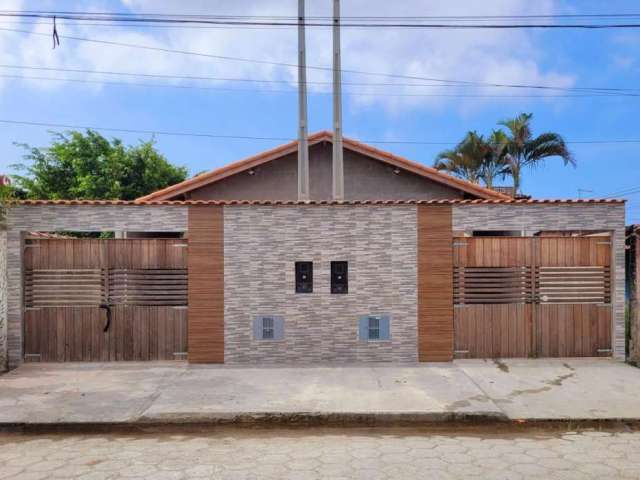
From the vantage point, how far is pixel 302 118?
1308 cm

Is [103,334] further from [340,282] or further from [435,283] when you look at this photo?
[435,283]

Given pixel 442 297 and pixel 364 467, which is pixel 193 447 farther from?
pixel 442 297

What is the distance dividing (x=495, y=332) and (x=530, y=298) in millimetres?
883

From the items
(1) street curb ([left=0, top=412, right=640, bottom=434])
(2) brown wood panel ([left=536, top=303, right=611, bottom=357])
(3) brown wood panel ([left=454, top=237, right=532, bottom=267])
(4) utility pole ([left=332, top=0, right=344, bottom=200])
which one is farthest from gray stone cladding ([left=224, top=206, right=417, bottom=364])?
(4) utility pole ([left=332, top=0, right=344, bottom=200])

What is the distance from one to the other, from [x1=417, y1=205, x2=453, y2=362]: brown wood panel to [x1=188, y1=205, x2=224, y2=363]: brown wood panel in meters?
3.57

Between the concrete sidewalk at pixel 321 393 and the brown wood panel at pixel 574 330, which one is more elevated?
the brown wood panel at pixel 574 330

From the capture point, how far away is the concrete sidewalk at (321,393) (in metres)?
6.46

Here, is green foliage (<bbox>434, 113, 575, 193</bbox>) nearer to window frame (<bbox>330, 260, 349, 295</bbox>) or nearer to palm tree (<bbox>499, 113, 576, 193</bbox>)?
palm tree (<bbox>499, 113, 576, 193</bbox>)

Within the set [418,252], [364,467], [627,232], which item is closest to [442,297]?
[418,252]

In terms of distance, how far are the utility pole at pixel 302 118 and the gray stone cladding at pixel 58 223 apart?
12.9ft

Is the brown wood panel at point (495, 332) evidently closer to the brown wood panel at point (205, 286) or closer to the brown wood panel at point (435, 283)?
the brown wood panel at point (435, 283)

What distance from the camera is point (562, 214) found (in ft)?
30.5

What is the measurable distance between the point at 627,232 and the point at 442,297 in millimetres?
3678

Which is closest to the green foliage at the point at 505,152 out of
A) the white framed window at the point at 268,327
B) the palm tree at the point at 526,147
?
the palm tree at the point at 526,147
